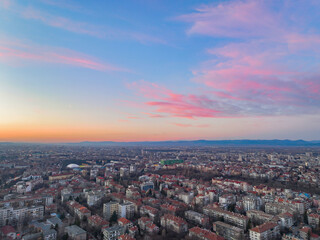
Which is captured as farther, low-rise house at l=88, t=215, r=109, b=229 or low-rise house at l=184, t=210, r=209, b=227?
low-rise house at l=184, t=210, r=209, b=227

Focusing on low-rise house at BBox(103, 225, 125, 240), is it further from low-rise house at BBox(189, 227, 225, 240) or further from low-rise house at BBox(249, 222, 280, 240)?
low-rise house at BBox(249, 222, 280, 240)

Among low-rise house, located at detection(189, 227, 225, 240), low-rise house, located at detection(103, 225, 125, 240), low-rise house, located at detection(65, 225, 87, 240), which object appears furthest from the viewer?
low-rise house, located at detection(103, 225, 125, 240)

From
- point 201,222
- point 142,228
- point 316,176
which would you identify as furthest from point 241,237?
point 316,176

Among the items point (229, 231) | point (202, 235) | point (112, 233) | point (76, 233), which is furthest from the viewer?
point (229, 231)

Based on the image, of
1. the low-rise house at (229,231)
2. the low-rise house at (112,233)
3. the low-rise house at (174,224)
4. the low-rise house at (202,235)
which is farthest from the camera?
the low-rise house at (174,224)

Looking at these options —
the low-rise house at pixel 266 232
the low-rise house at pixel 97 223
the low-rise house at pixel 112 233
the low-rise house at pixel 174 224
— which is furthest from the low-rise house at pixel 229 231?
the low-rise house at pixel 97 223

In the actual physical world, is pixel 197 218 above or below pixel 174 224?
below

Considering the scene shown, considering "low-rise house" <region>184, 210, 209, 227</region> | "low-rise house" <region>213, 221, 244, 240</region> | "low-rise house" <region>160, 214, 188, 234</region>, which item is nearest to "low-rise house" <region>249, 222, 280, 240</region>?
"low-rise house" <region>213, 221, 244, 240</region>

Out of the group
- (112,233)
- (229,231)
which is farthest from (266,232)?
(112,233)

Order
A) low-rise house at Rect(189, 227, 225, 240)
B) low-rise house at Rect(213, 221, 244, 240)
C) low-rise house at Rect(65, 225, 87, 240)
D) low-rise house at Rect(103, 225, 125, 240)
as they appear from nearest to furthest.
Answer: low-rise house at Rect(189, 227, 225, 240), low-rise house at Rect(65, 225, 87, 240), low-rise house at Rect(103, 225, 125, 240), low-rise house at Rect(213, 221, 244, 240)

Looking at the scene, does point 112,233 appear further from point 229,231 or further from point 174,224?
point 229,231

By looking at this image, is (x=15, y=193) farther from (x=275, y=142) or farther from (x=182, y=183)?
(x=275, y=142)

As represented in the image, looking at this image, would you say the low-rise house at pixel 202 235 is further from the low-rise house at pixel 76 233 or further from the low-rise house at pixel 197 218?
the low-rise house at pixel 76 233
